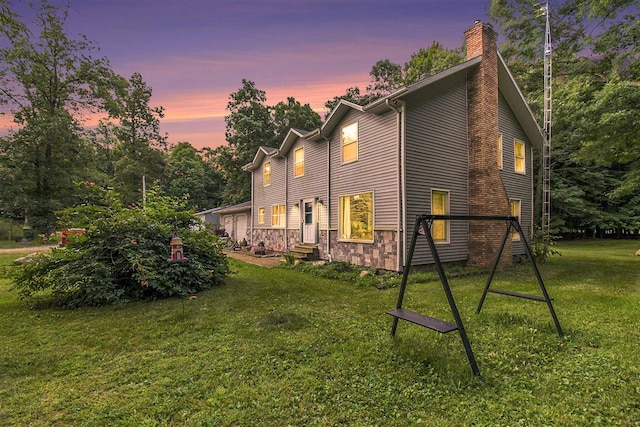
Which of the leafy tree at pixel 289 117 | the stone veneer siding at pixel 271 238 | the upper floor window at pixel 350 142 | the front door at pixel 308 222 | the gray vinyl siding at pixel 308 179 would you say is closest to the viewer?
the upper floor window at pixel 350 142

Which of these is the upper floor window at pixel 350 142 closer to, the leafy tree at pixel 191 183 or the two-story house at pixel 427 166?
the two-story house at pixel 427 166

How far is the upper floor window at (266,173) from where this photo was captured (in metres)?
16.8

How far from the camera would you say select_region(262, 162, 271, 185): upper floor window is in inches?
663

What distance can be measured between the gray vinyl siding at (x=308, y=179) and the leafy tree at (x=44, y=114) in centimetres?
1925

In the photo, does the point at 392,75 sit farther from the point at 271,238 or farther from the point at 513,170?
the point at 271,238

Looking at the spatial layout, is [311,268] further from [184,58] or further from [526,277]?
[184,58]

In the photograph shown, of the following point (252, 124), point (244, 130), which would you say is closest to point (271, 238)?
point (252, 124)

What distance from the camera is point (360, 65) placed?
1187 cm

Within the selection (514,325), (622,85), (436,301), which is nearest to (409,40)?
(622,85)

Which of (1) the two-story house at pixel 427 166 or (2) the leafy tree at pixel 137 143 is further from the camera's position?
(2) the leafy tree at pixel 137 143

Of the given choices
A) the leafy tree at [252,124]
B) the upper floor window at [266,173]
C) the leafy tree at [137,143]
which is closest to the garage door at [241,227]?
the upper floor window at [266,173]

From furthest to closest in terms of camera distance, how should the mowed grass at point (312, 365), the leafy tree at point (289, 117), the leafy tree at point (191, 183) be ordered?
the leafy tree at point (191, 183) < the leafy tree at point (289, 117) < the mowed grass at point (312, 365)

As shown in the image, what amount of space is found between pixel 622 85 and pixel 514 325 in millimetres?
9182

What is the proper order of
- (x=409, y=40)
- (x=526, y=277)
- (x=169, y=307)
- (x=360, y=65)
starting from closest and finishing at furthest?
(x=169, y=307)
(x=526, y=277)
(x=409, y=40)
(x=360, y=65)
